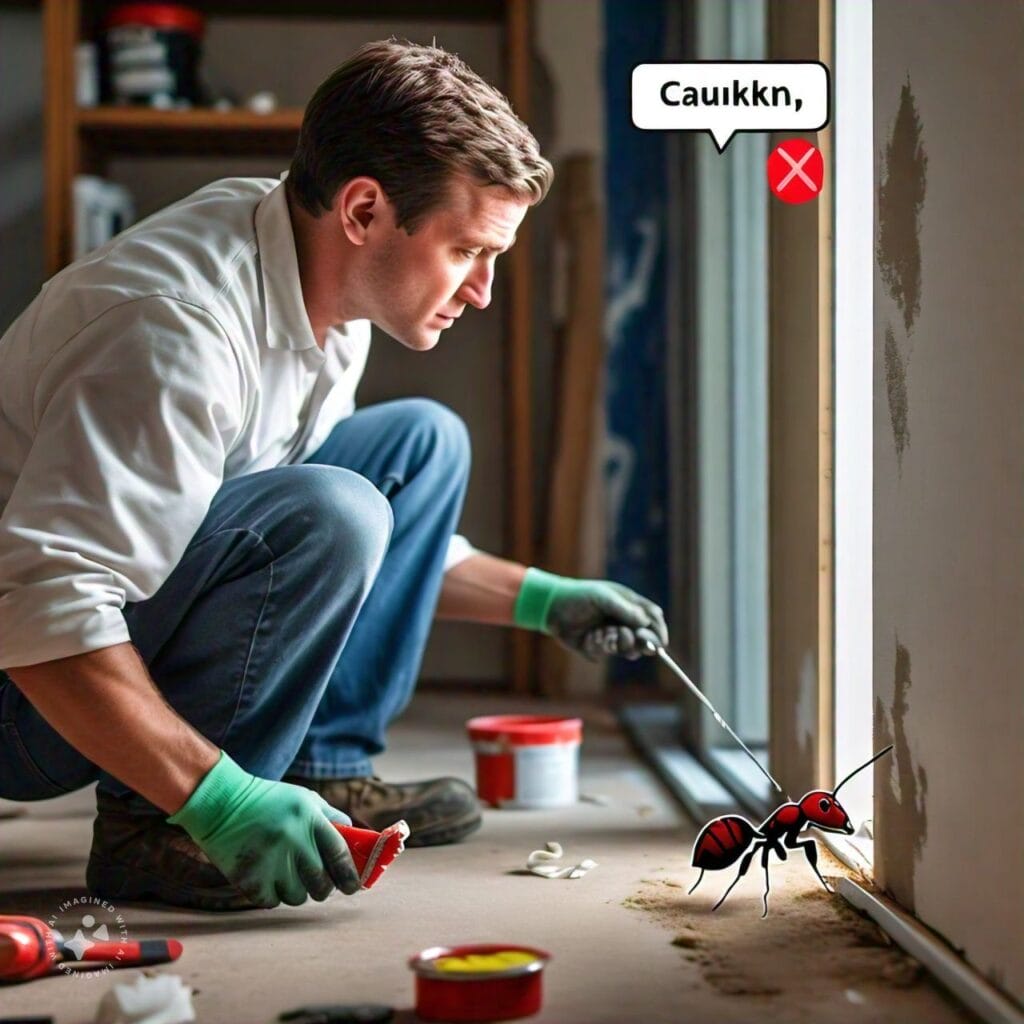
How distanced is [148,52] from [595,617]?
5.86 ft

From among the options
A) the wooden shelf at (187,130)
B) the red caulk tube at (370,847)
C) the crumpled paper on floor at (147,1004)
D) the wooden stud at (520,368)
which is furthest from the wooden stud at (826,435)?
the wooden shelf at (187,130)

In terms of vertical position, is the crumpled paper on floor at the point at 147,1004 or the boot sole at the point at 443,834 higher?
the crumpled paper on floor at the point at 147,1004

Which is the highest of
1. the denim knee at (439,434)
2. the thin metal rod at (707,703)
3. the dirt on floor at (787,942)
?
the denim knee at (439,434)

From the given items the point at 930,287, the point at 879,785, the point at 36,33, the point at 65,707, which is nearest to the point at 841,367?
the point at 930,287

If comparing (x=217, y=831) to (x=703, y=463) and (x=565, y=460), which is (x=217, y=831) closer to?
(x=703, y=463)

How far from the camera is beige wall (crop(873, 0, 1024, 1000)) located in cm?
102

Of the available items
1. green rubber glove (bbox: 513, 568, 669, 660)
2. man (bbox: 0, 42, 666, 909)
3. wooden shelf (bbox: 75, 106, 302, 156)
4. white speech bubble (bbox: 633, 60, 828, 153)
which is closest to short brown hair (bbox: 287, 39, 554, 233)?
man (bbox: 0, 42, 666, 909)

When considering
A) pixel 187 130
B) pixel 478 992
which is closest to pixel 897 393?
pixel 478 992

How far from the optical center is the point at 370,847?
1.24m

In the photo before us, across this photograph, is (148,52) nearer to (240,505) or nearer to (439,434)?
(439,434)

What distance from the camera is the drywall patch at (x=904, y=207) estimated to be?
120 cm

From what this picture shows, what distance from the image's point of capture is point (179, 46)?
291 cm

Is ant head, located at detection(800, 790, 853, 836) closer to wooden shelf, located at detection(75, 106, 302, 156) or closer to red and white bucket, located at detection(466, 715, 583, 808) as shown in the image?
red and white bucket, located at detection(466, 715, 583, 808)

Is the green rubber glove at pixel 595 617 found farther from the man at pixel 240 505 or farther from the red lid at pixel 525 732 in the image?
the red lid at pixel 525 732
